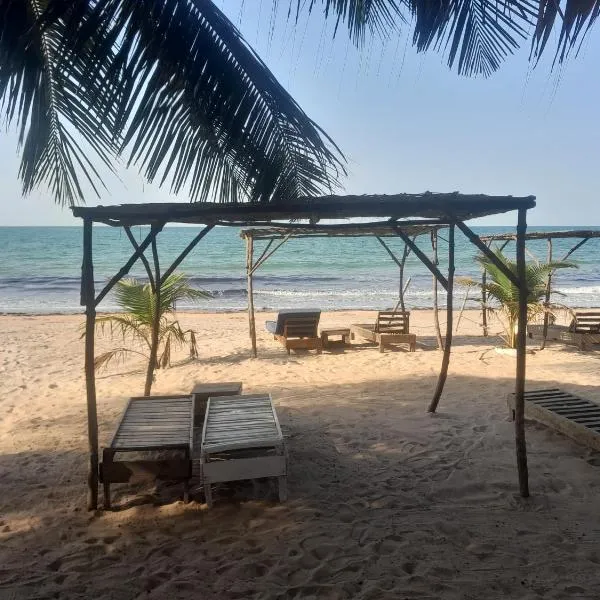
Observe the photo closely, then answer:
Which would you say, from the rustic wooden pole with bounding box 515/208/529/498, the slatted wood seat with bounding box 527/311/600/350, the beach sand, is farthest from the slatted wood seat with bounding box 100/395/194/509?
the slatted wood seat with bounding box 527/311/600/350

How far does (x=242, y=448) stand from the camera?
3514 millimetres

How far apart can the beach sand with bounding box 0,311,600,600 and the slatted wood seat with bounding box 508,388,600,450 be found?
0.48 feet

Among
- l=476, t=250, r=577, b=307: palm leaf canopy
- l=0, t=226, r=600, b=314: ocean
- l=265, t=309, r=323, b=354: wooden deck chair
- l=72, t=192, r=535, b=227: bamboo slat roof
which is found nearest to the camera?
l=72, t=192, r=535, b=227: bamboo slat roof

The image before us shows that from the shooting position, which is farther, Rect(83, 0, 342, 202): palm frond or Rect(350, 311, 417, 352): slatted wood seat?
Rect(350, 311, 417, 352): slatted wood seat

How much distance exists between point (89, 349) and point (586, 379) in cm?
627

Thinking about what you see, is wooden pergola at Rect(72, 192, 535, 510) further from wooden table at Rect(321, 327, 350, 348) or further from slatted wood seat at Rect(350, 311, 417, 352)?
wooden table at Rect(321, 327, 350, 348)

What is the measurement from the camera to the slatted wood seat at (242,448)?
3.50m

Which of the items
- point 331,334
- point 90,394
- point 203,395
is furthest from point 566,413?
point 331,334

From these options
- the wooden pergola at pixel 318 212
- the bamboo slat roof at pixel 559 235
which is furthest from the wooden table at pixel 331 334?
the wooden pergola at pixel 318 212

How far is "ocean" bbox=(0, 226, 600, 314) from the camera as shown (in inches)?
815

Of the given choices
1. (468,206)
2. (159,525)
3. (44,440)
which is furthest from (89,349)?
(468,206)

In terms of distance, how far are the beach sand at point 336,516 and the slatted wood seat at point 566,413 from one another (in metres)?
0.15

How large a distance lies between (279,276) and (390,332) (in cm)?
2070

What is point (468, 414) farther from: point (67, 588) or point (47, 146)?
point (47, 146)
